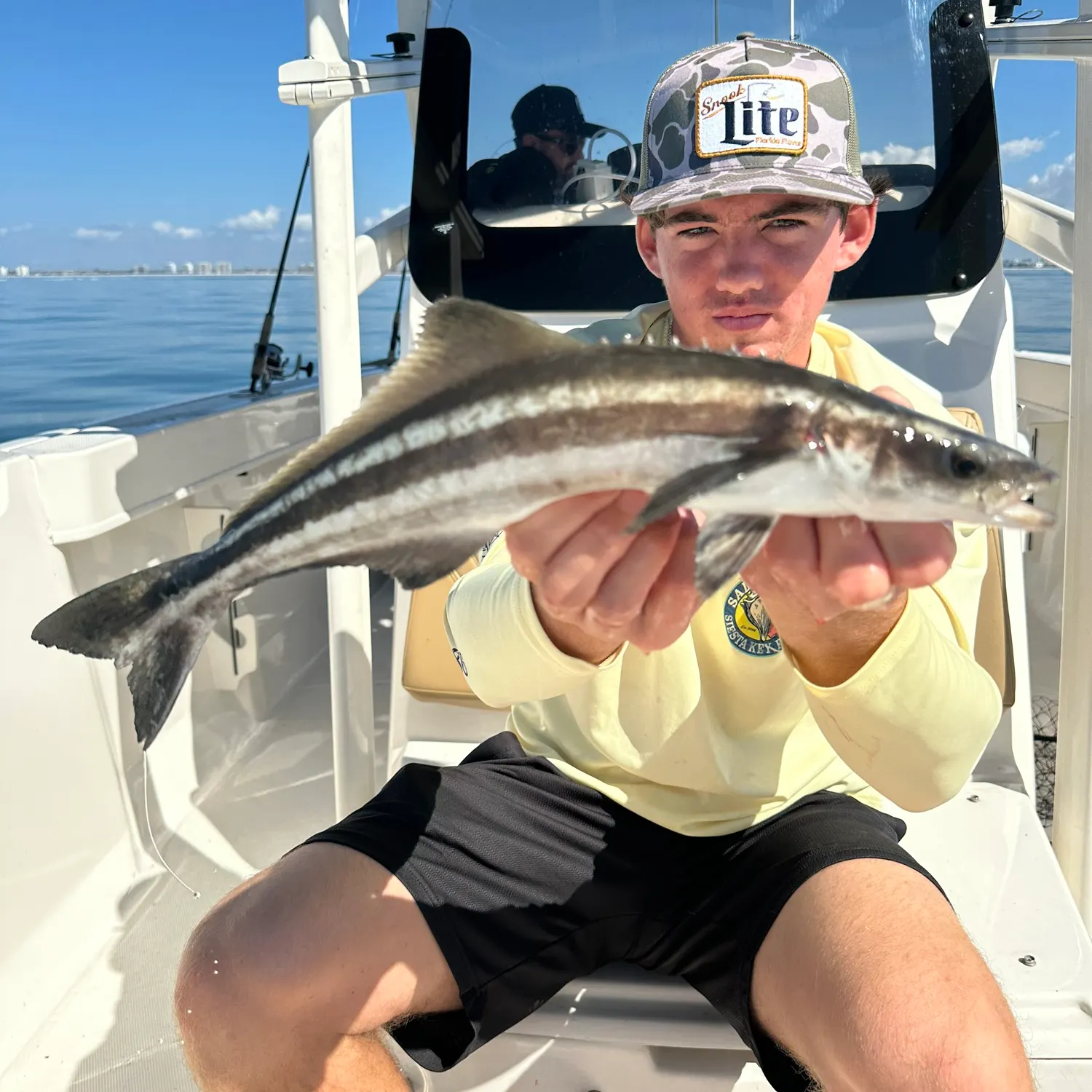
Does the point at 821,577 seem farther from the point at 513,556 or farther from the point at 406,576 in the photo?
the point at 406,576

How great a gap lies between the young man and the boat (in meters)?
0.24

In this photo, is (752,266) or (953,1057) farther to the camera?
(752,266)

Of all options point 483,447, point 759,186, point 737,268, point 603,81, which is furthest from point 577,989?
point 603,81

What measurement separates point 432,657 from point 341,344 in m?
1.19

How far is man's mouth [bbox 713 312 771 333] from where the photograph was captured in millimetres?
2566

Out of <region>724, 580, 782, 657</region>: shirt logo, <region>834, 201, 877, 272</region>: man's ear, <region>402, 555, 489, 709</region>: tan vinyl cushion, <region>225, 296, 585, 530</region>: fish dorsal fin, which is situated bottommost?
<region>402, 555, 489, 709</region>: tan vinyl cushion

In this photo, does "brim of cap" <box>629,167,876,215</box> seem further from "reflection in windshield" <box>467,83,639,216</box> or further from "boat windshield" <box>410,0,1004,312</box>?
"reflection in windshield" <box>467,83,639,216</box>

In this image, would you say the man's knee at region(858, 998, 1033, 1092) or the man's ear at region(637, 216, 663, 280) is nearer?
the man's knee at region(858, 998, 1033, 1092)

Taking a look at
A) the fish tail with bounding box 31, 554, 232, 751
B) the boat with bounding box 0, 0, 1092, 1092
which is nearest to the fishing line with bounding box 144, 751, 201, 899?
the boat with bounding box 0, 0, 1092, 1092

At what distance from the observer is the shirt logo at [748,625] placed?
2.49 meters

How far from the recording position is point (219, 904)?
240 centimetres

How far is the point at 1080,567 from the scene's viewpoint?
3121 mm

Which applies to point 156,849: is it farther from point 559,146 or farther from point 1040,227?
point 1040,227

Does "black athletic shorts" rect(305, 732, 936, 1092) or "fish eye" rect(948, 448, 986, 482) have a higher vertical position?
"fish eye" rect(948, 448, 986, 482)
